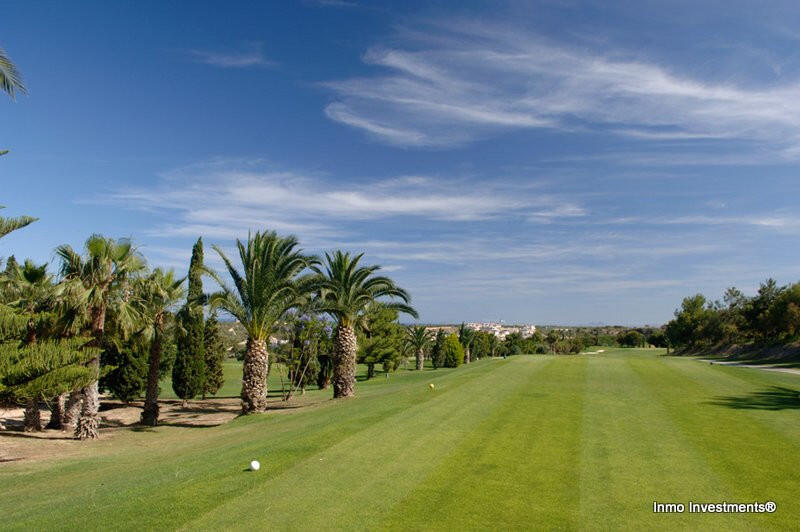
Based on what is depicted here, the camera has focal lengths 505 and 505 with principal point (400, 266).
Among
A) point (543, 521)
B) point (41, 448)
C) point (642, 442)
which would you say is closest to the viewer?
point (543, 521)

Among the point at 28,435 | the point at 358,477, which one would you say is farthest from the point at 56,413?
the point at 358,477

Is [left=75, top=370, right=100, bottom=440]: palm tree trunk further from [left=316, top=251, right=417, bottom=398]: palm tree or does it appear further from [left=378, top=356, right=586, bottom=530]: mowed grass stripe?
[left=378, top=356, right=586, bottom=530]: mowed grass stripe

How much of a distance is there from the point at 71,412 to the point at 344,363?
1319 cm

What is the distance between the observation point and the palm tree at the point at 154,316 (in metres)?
24.2

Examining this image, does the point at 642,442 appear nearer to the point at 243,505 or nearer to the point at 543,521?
the point at 543,521

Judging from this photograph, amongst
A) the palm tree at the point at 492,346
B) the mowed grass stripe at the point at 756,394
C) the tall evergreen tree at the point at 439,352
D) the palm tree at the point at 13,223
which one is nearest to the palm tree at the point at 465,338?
the tall evergreen tree at the point at 439,352

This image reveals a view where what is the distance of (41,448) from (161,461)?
983cm

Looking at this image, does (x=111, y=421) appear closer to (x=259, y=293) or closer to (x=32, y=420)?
(x=32, y=420)

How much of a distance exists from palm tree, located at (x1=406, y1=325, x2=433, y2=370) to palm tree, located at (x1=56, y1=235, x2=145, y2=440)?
48.3 metres

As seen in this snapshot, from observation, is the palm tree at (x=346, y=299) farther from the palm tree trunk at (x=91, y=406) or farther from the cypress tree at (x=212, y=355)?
the cypress tree at (x=212, y=355)

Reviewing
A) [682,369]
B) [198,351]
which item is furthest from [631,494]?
[198,351]

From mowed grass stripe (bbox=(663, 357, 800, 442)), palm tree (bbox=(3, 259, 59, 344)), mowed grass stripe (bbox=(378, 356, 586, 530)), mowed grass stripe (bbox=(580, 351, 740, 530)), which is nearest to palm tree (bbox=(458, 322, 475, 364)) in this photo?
mowed grass stripe (bbox=(663, 357, 800, 442))

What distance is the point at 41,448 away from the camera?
19203mm

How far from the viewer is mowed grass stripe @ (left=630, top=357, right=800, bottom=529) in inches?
275
